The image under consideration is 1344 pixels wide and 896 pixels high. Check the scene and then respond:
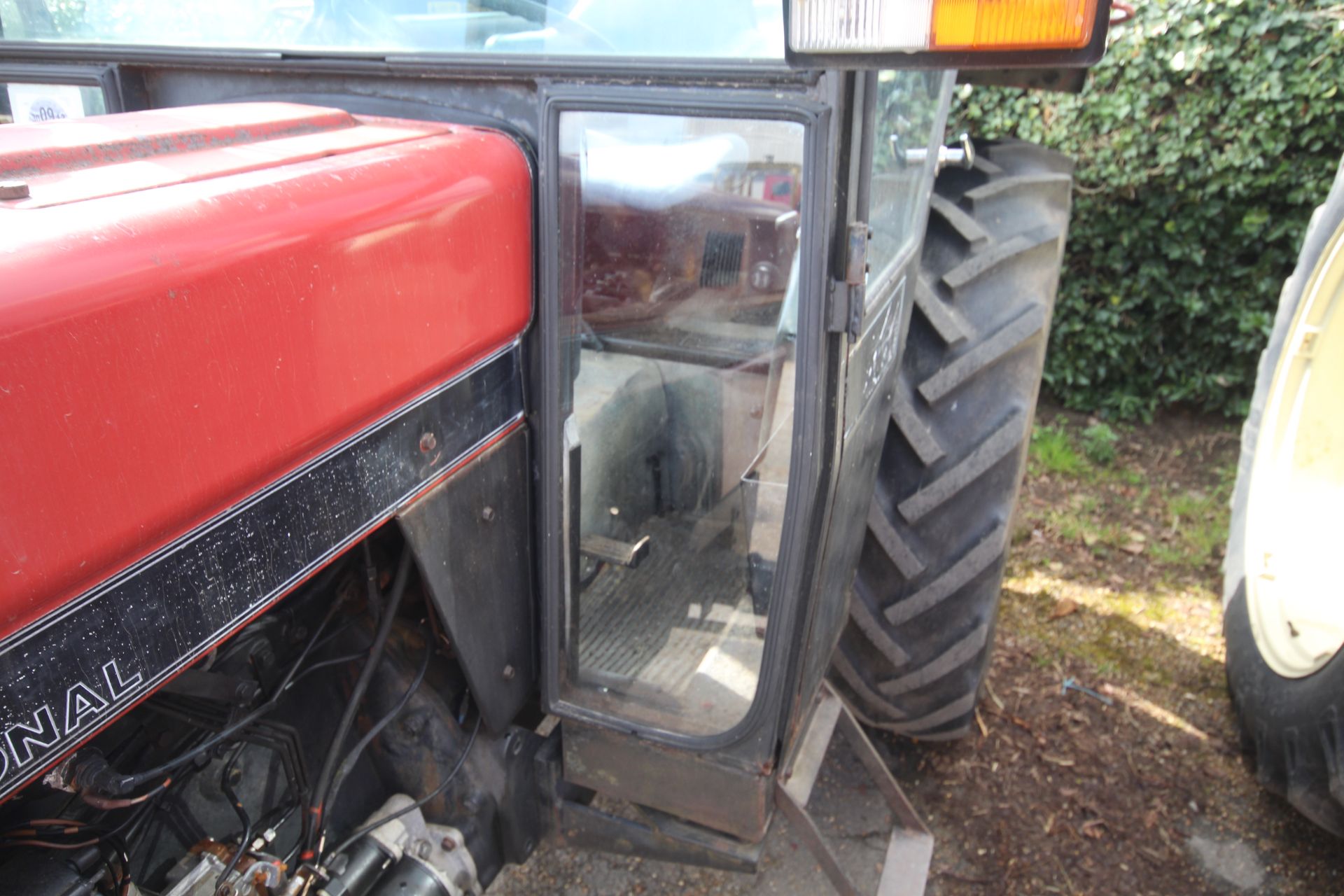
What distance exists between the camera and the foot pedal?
1.61m

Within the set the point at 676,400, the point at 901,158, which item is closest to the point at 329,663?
the point at 676,400

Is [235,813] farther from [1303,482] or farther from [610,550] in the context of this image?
[1303,482]

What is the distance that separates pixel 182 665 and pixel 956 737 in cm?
167

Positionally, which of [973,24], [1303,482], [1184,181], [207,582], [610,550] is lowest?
[1303,482]

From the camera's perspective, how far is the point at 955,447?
5.82 ft

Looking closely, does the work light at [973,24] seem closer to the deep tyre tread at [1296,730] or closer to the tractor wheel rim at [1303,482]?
the deep tyre tread at [1296,730]

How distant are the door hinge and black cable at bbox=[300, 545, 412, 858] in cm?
63

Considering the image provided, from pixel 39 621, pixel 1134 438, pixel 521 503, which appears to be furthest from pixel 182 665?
pixel 1134 438

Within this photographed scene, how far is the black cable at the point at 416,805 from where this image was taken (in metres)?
1.38

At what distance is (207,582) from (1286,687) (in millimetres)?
2115

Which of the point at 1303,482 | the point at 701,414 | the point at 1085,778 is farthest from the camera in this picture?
the point at 1303,482

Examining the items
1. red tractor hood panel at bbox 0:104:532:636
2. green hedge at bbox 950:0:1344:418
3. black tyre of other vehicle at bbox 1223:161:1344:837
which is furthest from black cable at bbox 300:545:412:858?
green hedge at bbox 950:0:1344:418

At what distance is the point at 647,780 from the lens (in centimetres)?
150

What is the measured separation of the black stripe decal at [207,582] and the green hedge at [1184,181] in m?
3.22
